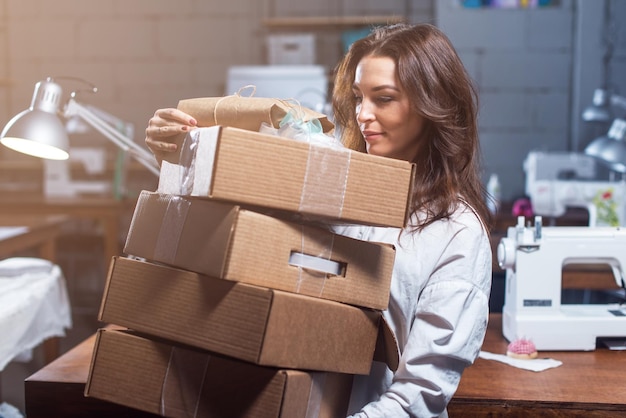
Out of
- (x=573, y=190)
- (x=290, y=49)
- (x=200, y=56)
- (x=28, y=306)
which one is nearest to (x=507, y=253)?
(x=28, y=306)

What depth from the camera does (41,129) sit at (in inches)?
64.7

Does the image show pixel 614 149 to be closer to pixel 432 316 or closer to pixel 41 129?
pixel 432 316

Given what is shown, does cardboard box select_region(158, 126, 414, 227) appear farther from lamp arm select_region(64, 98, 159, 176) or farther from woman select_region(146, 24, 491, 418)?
lamp arm select_region(64, 98, 159, 176)

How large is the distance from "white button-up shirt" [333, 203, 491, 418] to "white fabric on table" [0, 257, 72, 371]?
3.65 ft

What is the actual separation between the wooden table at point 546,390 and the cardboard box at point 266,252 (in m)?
0.39

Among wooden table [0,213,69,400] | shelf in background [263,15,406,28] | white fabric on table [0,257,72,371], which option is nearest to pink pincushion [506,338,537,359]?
white fabric on table [0,257,72,371]

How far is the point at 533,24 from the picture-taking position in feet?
15.5

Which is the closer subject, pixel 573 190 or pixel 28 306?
pixel 28 306

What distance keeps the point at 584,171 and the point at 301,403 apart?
11.4 feet

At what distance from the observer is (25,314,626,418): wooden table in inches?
53.9

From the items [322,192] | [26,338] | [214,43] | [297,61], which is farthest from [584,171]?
[322,192]

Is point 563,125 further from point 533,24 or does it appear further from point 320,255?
point 320,255

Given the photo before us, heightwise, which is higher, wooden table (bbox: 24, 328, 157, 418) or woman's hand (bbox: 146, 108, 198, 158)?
woman's hand (bbox: 146, 108, 198, 158)

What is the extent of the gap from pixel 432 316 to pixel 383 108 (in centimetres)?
39
